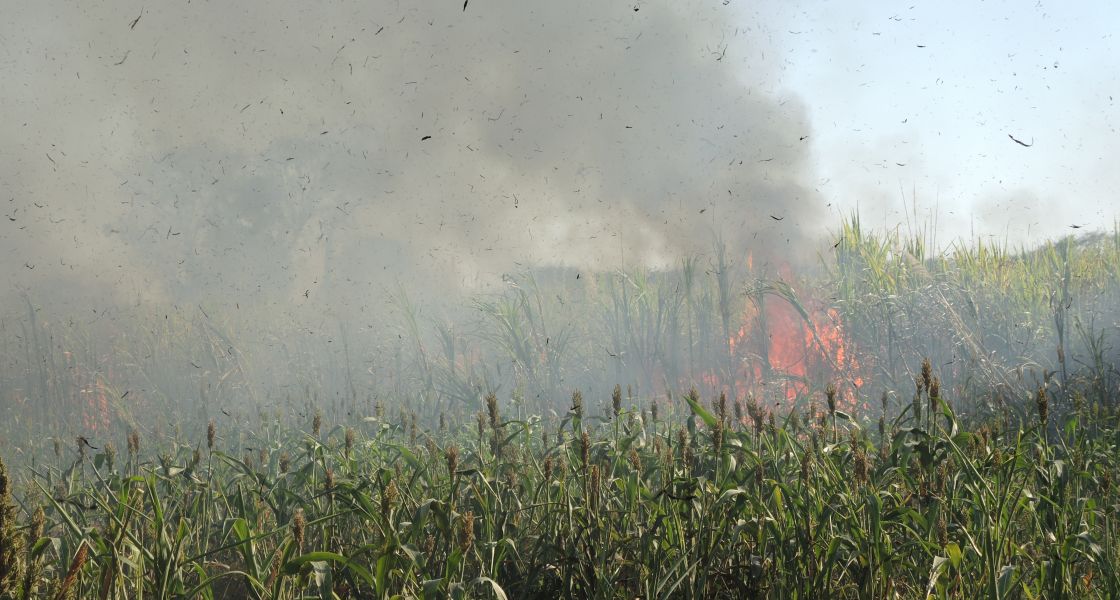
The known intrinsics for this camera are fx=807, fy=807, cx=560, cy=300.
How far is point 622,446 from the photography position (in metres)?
3.22

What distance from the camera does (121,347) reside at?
12.1 metres

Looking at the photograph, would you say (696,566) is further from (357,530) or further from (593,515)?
(357,530)

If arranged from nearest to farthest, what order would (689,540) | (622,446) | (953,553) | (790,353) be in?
(953,553) < (689,540) < (622,446) < (790,353)

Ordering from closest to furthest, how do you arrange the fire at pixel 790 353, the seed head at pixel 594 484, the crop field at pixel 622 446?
the seed head at pixel 594 484 < the crop field at pixel 622 446 < the fire at pixel 790 353

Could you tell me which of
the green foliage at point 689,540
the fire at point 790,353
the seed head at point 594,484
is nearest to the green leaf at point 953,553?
the green foliage at point 689,540

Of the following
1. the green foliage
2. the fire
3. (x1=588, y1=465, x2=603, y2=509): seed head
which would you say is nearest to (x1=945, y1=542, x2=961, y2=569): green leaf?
the green foliage

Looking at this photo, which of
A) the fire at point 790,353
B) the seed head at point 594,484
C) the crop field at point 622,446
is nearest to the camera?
the seed head at point 594,484

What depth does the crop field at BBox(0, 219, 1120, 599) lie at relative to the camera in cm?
236

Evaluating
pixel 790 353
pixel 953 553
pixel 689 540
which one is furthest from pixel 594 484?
Result: pixel 790 353

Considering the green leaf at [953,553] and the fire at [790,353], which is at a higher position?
the fire at [790,353]

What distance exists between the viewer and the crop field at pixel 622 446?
2.36 metres

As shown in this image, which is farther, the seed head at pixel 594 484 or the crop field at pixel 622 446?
the crop field at pixel 622 446

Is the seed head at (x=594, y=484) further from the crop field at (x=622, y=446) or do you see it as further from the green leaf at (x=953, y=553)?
the green leaf at (x=953, y=553)

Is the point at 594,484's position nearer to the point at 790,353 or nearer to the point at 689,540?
the point at 689,540
